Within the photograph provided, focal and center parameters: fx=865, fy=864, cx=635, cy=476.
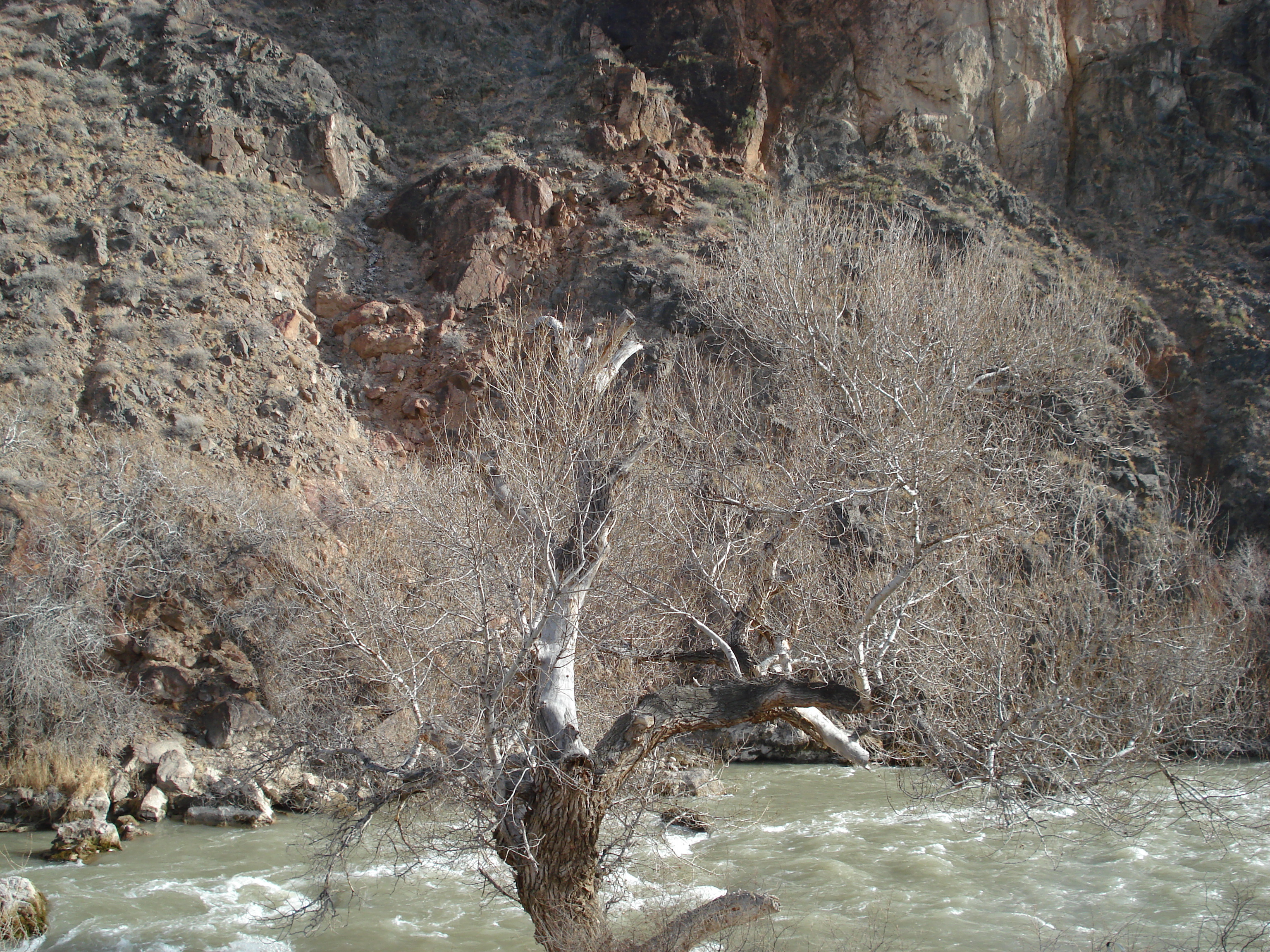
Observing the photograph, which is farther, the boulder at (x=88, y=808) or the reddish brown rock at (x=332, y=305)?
the reddish brown rock at (x=332, y=305)

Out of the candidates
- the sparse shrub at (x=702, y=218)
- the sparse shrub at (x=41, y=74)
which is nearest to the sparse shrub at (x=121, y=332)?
the sparse shrub at (x=41, y=74)

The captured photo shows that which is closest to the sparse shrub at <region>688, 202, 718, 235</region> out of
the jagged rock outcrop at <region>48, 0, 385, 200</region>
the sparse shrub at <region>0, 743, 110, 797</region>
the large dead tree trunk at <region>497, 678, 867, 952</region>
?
the jagged rock outcrop at <region>48, 0, 385, 200</region>

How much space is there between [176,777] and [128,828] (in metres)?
1.18

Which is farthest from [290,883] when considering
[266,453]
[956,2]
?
[956,2]

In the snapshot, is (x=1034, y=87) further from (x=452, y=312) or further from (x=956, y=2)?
(x=452, y=312)

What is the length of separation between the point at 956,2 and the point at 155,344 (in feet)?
85.6

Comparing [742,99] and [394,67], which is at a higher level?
[394,67]

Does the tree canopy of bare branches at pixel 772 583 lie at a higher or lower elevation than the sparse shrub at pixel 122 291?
lower

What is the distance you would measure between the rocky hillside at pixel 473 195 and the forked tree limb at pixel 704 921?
999 cm

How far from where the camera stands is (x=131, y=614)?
543 inches

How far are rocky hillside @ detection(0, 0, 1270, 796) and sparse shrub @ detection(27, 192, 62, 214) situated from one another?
0.15m

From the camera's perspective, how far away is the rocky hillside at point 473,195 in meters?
17.7

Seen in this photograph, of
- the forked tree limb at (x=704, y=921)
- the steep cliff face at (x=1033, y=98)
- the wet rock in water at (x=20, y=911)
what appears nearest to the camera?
the forked tree limb at (x=704, y=921)

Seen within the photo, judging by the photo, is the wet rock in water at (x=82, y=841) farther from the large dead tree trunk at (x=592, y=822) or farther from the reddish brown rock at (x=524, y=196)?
the reddish brown rock at (x=524, y=196)
